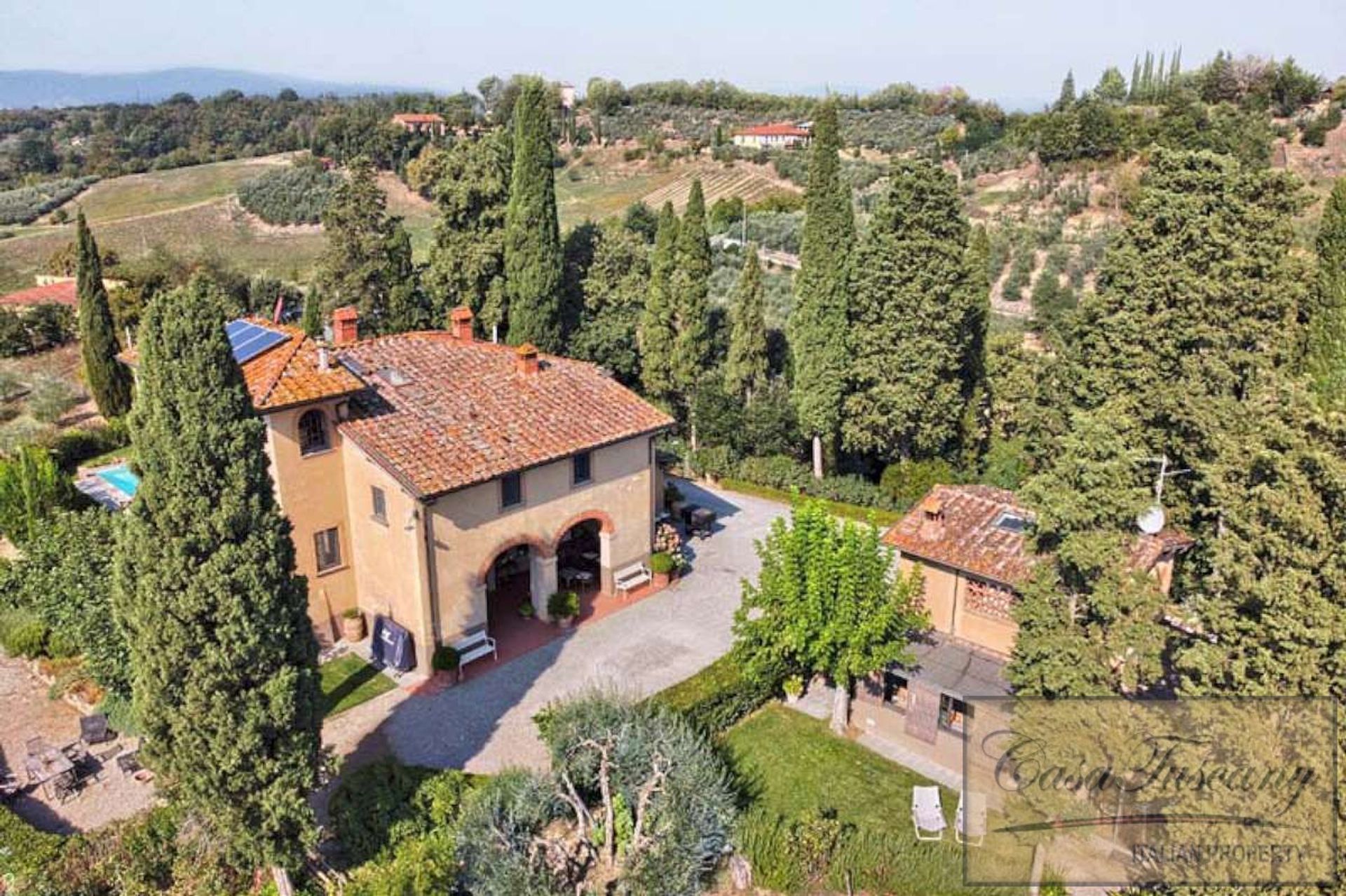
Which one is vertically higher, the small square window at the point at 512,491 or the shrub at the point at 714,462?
the small square window at the point at 512,491

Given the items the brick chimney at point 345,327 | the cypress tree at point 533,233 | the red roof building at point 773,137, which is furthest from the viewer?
the red roof building at point 773,137

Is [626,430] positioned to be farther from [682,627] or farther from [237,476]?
[237,476]

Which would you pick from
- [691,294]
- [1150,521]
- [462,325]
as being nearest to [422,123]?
[691,294]

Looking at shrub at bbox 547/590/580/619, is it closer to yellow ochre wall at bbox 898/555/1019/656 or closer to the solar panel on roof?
yellow ochre wall at bbox 898/555/1019/656

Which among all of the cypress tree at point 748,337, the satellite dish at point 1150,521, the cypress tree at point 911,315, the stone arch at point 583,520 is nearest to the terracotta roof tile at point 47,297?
the cypress tree at point 748,337

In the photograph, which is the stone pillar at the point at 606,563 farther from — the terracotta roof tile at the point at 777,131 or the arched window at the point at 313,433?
the terracotta roof tile at the point at 777,131

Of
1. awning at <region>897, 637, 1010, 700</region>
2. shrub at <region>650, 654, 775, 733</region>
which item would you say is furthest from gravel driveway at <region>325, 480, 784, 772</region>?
awning at <region>897, 637, 1010, 700</region>
